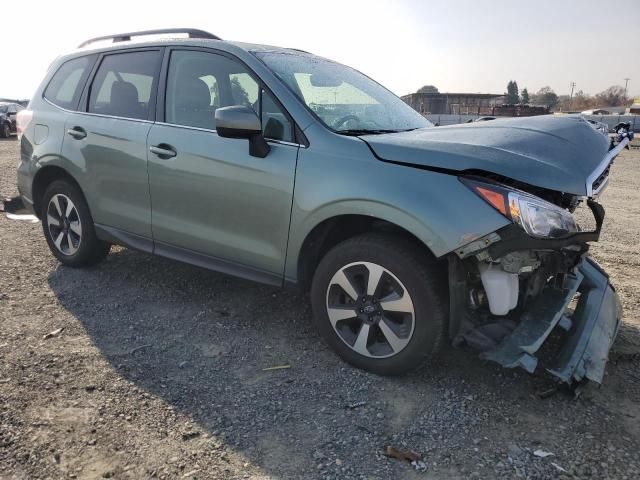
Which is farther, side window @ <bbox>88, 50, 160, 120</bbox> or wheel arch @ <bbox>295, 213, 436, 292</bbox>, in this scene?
side window @ <bbox>88, 50, 160, 120</bbox>

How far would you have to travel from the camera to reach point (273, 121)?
3.26 metres

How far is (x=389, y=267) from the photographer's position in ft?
9.29

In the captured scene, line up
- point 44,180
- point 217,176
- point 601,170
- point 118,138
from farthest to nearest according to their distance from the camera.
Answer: point 44,180 < point 118,138 < point 217,176 < point 601,170

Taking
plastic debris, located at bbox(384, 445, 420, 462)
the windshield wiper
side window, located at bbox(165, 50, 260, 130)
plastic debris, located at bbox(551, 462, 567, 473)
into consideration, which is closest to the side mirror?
side window, located at bbox(165, 50, 260, 130)

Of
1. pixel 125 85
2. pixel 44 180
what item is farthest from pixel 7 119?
pixel 125 85

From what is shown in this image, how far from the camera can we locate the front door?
321 centimetres

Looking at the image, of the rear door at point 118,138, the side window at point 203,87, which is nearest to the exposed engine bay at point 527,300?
the side window at point 203,87

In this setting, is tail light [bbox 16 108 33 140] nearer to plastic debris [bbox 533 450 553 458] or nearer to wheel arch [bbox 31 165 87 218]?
wheel arch [bbox 31 165 87 218]

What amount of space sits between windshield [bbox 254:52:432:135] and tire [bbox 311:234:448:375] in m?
0.80

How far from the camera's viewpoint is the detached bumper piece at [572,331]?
2.67 meters

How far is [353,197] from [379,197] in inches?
6.1

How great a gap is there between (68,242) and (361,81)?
2.84m

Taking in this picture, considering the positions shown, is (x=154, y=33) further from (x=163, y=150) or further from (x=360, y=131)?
(x=360, y=131)

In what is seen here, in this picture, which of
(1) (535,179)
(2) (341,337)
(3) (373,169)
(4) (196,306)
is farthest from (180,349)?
(1) (535,179)
